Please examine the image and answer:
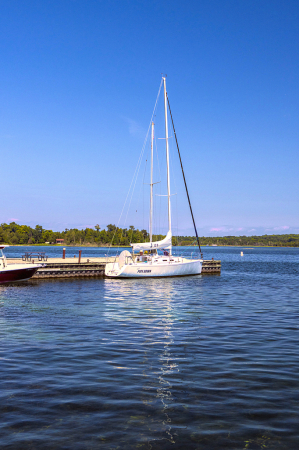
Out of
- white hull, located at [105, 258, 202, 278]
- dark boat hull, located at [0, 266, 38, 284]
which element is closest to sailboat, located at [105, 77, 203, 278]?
white hull, located at [105, 258, 202, 278]

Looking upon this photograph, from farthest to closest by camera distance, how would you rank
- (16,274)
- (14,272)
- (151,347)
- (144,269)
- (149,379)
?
1. (144,269)
2. (16,274)
3. (14,272)
4. (151,347)
5. (149,379)

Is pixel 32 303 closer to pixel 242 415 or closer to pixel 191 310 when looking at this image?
pixel 191 310

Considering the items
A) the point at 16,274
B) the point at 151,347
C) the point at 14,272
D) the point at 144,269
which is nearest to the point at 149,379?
the point at 151,347

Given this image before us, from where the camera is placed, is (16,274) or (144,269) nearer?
(16,274)

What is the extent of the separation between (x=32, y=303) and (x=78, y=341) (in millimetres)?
12026

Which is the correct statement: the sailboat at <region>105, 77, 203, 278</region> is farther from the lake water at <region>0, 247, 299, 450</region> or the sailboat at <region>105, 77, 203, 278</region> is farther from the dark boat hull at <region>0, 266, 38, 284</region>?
the lake water at <region>0, 247, 299, 450</region>

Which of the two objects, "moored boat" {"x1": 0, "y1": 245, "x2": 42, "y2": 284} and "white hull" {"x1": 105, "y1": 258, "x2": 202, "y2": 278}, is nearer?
"moored boat" {"x1": 0, "y1": 245, "x2": 42, "y2": 284}

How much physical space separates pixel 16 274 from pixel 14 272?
1.13ft

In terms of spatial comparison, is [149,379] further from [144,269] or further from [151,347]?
[144,269]

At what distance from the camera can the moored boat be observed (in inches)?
1464

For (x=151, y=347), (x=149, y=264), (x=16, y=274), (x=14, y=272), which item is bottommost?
(x=151, y=347)

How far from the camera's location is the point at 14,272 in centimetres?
3762

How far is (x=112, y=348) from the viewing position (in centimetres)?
1365

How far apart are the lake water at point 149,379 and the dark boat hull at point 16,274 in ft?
53.1
